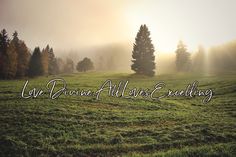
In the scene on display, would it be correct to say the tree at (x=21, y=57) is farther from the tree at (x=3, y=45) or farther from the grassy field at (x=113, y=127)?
the grassy field at (x=113, y=127)

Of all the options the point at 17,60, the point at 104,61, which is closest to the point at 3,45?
the point at 17,60

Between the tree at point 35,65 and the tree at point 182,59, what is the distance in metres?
47.2

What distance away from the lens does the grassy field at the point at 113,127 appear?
18922 mm

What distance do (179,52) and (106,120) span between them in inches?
3020

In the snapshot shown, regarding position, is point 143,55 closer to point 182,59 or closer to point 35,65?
point 182,59

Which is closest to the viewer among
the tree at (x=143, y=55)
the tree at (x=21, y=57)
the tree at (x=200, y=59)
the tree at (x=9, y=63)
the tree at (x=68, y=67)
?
the tree at (x=9, y=63)

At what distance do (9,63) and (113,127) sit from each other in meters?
51.3

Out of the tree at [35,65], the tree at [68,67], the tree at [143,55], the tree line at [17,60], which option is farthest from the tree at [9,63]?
the tree at [68,67]

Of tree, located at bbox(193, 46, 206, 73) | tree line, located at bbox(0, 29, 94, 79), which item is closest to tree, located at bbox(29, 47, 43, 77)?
tree line, located at bbox(0, 29, 94, 79)

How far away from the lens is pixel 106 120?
82.9 ft

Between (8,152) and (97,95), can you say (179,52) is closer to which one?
(97,95)

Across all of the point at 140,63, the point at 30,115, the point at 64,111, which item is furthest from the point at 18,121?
the point at 140,63

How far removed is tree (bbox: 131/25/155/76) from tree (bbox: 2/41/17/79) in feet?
99.9

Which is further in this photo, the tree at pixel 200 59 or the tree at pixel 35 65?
the tree at pixel 200 59
